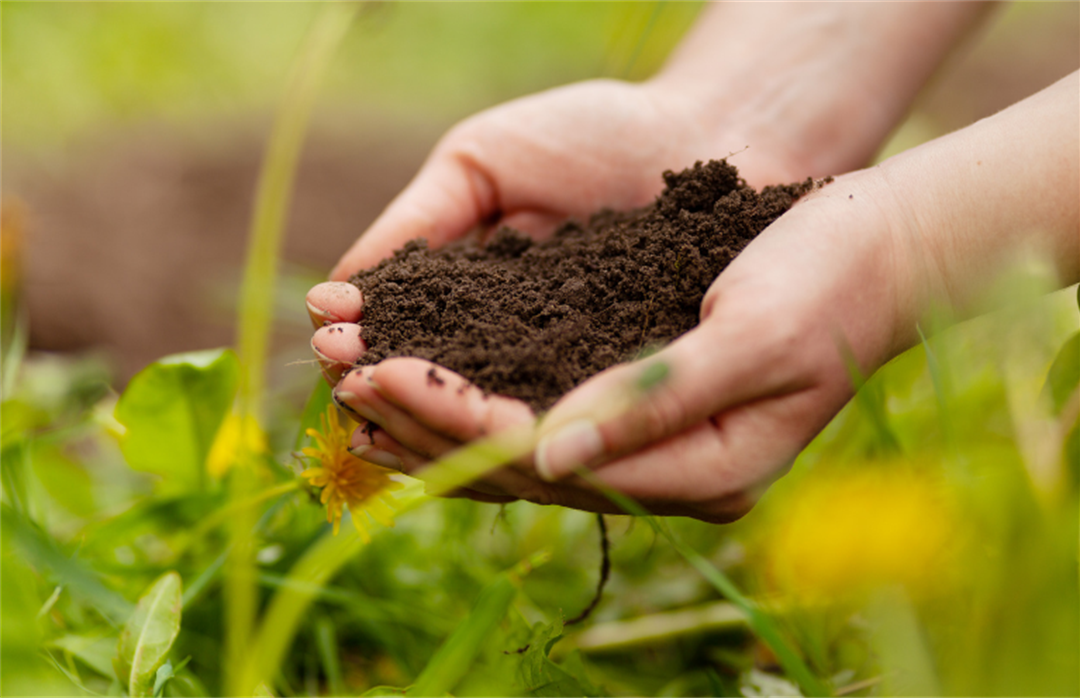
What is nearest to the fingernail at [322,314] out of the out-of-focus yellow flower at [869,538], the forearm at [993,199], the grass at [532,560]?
the grass at [532,560]

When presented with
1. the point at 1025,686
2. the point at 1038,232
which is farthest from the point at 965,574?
the point at 1038,232

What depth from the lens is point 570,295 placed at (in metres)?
1.12

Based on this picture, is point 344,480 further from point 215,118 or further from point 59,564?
point 215,118

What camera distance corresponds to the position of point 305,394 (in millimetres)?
2607

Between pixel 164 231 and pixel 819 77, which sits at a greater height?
pixel 819 77

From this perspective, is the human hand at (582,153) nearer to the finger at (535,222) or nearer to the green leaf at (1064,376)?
the finger at (535,222)

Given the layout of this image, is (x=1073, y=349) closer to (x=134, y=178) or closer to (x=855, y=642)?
(x=855, y=642)

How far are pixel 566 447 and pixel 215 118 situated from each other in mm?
3757

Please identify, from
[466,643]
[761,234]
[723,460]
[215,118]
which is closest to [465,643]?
[466,643]

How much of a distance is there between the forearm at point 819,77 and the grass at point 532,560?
391 mm

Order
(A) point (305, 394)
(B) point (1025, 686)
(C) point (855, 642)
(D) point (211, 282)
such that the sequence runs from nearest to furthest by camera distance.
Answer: (B) point (1025, 686) → (C) point (855, 642) → (A) point (305, 394) → (D) point (211, 282)

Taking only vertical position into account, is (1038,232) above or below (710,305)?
above

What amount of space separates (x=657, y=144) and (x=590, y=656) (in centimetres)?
102

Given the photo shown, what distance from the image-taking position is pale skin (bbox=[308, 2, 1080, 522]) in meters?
0.87
